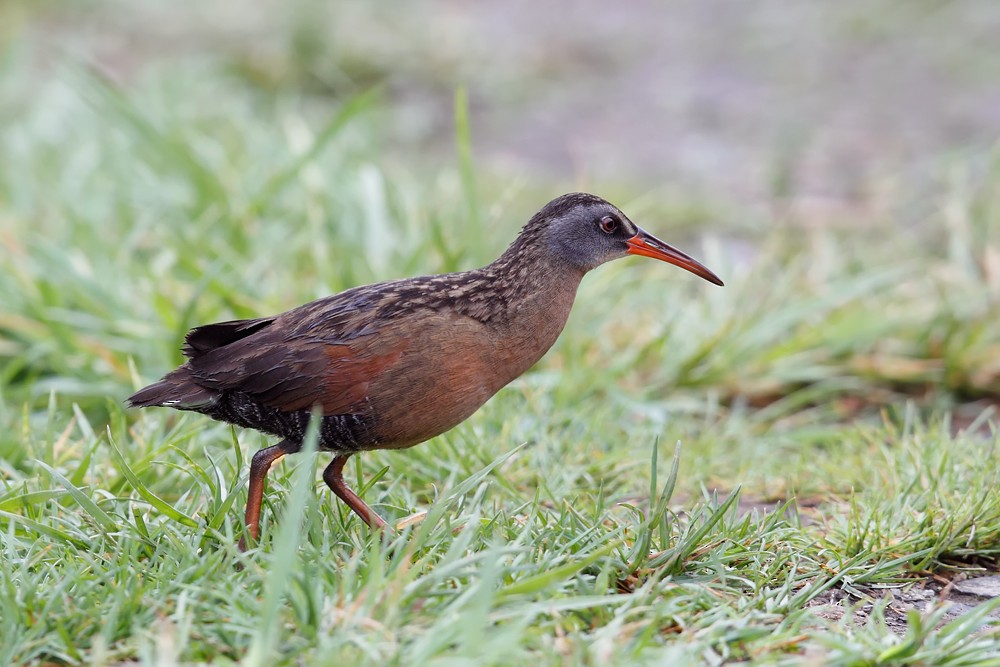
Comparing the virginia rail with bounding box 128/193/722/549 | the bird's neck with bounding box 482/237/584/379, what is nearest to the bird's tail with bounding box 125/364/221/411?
the virginia rail with bounding box 128/193/722/549

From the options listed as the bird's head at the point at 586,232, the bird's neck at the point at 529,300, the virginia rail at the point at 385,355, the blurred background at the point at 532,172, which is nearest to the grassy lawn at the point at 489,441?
the blurred background at the point at 532,172

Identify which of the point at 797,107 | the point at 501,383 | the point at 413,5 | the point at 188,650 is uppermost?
the point at 413,5

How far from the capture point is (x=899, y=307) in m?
5.75

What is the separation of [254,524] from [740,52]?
347 inches

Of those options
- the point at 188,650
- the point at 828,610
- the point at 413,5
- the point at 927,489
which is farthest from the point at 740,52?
the point at 188,650

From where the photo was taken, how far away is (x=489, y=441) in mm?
4137

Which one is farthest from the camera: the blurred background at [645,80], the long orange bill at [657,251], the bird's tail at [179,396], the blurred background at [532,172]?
the blurred background at [645,80]

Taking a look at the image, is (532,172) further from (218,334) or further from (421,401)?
(421,401)

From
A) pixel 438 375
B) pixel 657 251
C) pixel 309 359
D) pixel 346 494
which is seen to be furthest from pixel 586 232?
pixel 346 494

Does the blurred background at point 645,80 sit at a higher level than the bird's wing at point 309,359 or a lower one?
higher

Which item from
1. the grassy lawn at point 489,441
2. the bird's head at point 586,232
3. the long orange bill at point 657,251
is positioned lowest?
the grassy lawn at point 489,441

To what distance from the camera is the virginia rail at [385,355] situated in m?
3.16

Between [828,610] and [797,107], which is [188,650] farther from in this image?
[797,107]

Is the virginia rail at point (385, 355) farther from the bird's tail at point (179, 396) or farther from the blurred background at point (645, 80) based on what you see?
the blurred background at point (645, 80)
